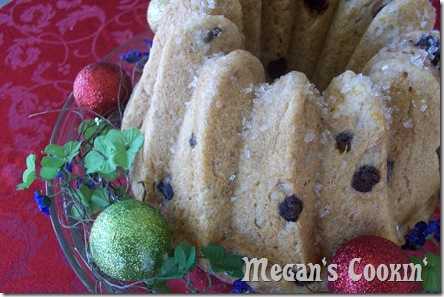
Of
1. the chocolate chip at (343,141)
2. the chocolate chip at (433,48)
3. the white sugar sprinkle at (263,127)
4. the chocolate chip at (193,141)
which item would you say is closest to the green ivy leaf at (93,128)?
the chocolate chip at (193,141)

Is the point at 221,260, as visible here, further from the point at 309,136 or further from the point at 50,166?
the point at 50,166

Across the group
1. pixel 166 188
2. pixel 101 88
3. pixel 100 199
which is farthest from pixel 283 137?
pixel 101 88

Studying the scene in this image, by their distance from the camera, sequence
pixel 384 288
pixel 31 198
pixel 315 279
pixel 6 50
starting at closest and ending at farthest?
pixel 384 288 → pixel 315 279 → pixel 31 198 → pixel 6 50

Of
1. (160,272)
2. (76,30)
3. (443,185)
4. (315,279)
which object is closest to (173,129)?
(160,272)

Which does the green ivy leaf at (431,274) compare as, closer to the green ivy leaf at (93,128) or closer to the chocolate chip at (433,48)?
the chocolate chip at (433,48)

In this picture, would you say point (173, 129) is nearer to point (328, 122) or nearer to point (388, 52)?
point (328, 122)
